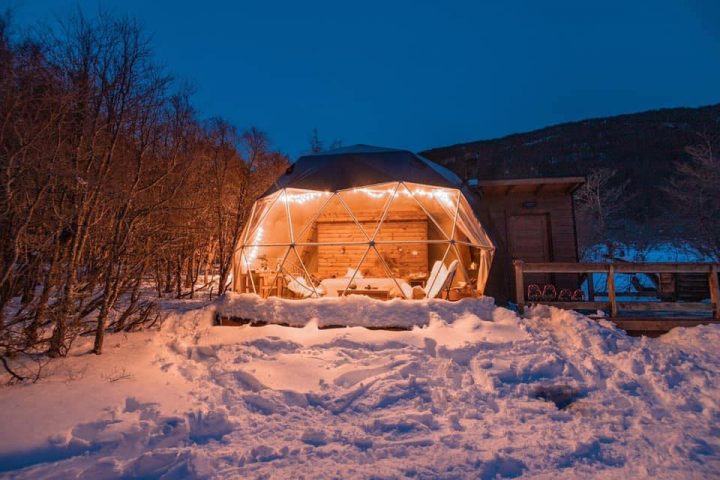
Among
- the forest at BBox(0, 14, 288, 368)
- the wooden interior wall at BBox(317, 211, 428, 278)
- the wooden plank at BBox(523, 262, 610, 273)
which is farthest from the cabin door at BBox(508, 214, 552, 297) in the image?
the forest at BBox(0, 14, 288, 368)

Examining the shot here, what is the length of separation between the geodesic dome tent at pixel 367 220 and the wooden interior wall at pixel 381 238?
34 millimetres

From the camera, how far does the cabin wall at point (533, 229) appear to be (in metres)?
9.77

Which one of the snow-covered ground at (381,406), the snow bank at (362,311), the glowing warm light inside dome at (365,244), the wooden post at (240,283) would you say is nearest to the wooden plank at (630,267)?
the snow-covered ground at (381,406)

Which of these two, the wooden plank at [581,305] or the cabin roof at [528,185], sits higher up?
the cabin roof at [528,185]

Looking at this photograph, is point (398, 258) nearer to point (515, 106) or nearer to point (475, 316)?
point (475, 316)

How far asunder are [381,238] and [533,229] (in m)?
4.32

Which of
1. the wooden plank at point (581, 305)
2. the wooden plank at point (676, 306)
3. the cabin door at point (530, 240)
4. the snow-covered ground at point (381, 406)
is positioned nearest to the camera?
the snow-covered ground at point (381, 406)

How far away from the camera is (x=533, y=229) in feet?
32.8

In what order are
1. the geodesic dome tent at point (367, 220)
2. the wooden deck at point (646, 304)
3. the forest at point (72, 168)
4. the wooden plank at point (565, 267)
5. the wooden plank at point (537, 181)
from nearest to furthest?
the forest at point (72, 168), the wooden deck at point (646, 304), the wooden plank at point (565, 267), the geodesic dome tent at point (367, 220), the wooden plank at point (537, 181)

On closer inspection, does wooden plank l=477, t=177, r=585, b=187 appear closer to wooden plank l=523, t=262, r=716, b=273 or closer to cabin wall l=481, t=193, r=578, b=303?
cabin wall l=481, t=193, r=578, b=303

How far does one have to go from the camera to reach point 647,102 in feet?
439

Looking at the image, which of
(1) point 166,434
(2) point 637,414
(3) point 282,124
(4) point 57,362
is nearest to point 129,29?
(4) point 57,362

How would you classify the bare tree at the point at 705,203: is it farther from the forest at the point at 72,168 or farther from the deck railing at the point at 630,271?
the forest at the point at 72,168

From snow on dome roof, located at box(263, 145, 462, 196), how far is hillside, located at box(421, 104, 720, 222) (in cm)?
2461
